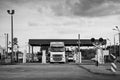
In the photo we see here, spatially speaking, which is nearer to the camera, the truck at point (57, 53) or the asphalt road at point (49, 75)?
the asphalt road at point (49, 75)

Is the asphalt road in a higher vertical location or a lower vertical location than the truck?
lower

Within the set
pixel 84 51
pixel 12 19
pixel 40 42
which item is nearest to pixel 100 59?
pixel 12 19

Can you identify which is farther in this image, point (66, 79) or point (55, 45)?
point (55, 45)

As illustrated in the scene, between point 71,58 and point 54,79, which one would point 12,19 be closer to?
point 71,58

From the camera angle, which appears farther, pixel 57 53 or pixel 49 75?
pixel 57 53

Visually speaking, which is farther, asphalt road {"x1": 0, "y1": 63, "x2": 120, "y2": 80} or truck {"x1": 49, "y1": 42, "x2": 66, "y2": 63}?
truck {"x1": 49, "y1": 42, "x2": 66, "y2": 63}

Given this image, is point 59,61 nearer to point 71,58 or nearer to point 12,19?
point 12,19

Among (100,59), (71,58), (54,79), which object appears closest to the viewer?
(54,79)

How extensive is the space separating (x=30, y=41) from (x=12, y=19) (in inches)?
621

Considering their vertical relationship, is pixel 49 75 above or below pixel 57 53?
below

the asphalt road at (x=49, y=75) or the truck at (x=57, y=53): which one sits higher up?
the truck at (x=57, y=53)

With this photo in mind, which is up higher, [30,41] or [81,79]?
[30,41]

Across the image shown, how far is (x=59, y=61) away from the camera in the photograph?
49.8 metres

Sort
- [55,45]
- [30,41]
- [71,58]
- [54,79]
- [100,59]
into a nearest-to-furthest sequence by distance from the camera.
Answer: [54,79] < [100,59] < [55,45] < [30,41] < [71,58]
